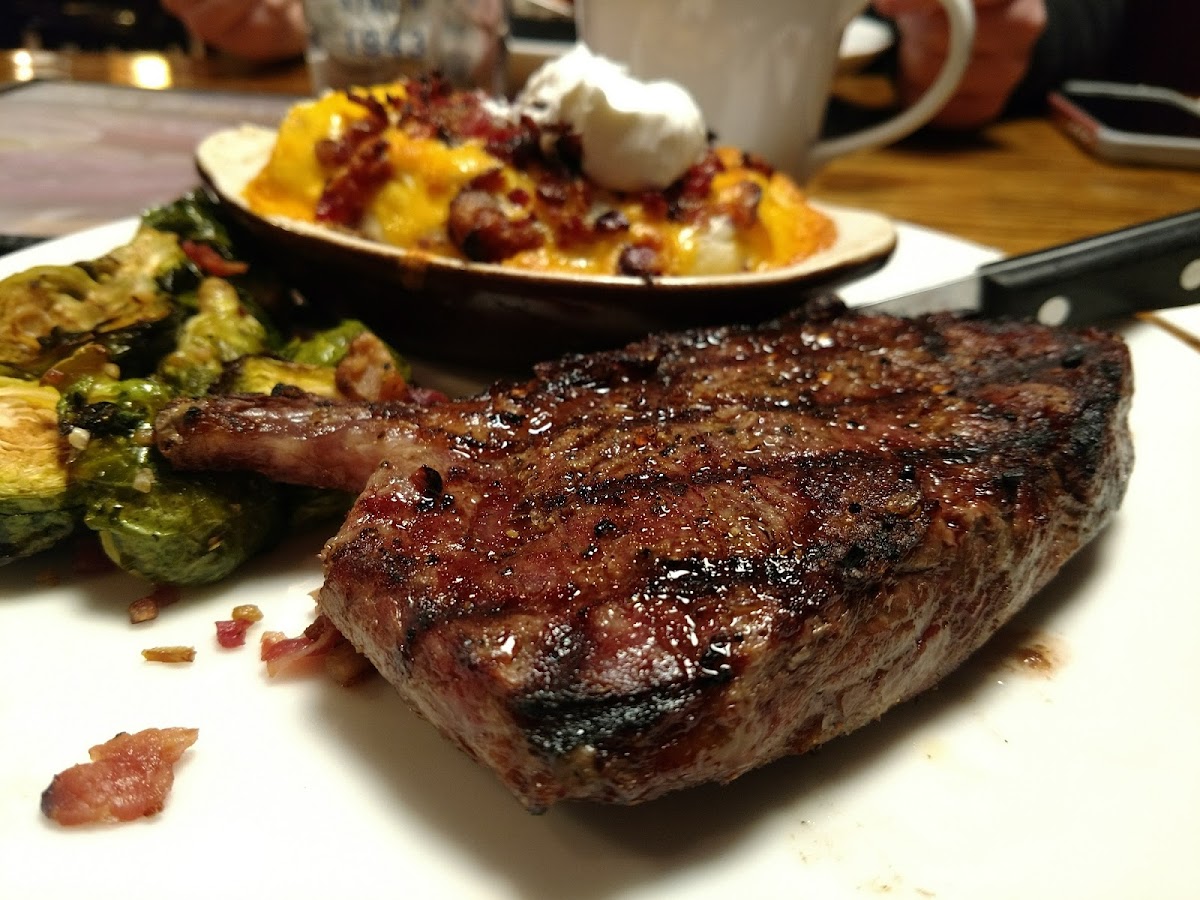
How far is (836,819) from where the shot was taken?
141cm

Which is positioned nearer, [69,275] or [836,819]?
[836,819]

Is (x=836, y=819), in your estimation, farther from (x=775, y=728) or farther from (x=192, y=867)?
(x=192, y=867)

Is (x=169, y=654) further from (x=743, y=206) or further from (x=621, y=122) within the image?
(x=743, y=206)

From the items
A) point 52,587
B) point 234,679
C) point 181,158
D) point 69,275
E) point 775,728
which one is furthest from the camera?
point 181,158

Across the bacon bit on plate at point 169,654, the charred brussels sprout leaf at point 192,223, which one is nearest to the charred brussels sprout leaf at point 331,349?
the charred brussels sprout leaf at point 192,223

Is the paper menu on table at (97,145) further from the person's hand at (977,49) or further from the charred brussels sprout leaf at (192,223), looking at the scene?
the person's hand at (977,49)

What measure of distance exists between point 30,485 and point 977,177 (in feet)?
16.8

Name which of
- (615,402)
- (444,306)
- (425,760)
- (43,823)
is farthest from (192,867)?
(444,306)

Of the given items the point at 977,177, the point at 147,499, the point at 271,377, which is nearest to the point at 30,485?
the point at 147,499

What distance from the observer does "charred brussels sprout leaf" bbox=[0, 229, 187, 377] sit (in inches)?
82.6

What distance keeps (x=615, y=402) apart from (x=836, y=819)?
2.95ft

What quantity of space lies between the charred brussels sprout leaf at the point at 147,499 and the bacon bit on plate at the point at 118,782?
40cm

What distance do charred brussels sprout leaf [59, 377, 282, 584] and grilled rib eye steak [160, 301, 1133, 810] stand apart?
0.09 m

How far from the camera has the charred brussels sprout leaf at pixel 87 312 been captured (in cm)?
210
